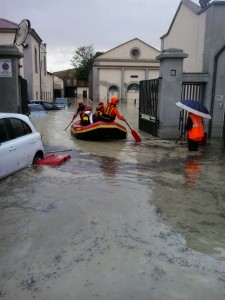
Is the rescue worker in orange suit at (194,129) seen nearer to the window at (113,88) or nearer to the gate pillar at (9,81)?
the gate pillar at (9,81)

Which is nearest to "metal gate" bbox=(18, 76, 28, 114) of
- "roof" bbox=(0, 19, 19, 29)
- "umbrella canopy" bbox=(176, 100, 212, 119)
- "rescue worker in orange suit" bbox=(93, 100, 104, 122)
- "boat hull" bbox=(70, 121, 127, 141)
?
"boat hull" bbox=(70, 121, 127, 141)

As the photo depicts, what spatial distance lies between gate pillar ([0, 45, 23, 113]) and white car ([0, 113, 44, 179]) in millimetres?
3703

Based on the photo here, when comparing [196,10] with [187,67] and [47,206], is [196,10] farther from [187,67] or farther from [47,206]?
[47,206]

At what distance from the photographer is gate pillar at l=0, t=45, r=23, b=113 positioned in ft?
36.9

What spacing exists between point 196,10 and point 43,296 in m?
15.6

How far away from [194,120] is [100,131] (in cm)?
361

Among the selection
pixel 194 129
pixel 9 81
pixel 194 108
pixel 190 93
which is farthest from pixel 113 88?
pixel 194 108

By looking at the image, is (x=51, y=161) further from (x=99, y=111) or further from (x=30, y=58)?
(x=30, y=58)

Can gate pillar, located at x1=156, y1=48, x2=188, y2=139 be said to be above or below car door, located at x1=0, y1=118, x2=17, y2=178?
above

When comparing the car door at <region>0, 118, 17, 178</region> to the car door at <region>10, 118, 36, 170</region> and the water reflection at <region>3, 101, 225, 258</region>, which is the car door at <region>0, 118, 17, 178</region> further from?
the water reflection at <region>3, 101, 225, 258</region>

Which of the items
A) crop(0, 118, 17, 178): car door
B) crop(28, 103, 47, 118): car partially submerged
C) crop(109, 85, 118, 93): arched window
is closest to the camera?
crop(0, 118, 17, 178): car door

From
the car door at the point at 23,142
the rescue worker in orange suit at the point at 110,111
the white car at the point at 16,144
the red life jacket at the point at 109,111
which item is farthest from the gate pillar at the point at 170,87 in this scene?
the car door at the point at 23,142

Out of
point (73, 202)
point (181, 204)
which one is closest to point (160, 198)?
point (181, 204)

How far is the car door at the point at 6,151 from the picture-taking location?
259 inches
